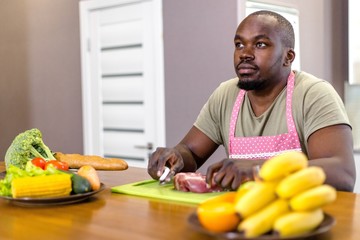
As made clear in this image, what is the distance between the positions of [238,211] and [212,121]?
133cm

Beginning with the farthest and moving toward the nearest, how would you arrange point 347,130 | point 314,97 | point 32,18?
point 32,18 < point 314,97 < point 347,130

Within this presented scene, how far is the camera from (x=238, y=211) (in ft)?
3.07

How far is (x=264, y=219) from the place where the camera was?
3.01 ft

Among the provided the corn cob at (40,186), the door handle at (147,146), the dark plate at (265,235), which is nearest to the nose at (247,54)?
the corn cob at (40,186)

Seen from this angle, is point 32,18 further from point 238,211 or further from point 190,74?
point 238,211

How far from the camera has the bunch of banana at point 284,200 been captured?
35.7 inches

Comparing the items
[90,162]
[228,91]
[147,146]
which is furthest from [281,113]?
[147,146]

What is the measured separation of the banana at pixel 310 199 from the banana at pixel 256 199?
44 millimetres

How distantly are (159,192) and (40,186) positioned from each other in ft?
1.26

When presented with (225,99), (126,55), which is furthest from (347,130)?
(126,55)

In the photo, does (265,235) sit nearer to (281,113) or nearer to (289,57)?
(281,113)

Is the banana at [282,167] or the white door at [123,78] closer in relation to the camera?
the banana at [282,167]

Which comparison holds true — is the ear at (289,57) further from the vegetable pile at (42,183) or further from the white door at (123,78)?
the white door at (123,78)

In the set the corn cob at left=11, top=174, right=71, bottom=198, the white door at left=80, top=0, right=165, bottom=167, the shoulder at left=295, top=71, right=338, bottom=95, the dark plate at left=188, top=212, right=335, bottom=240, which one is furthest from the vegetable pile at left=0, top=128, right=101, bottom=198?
the white door at left=80, top=0, right=165, bottom=167
